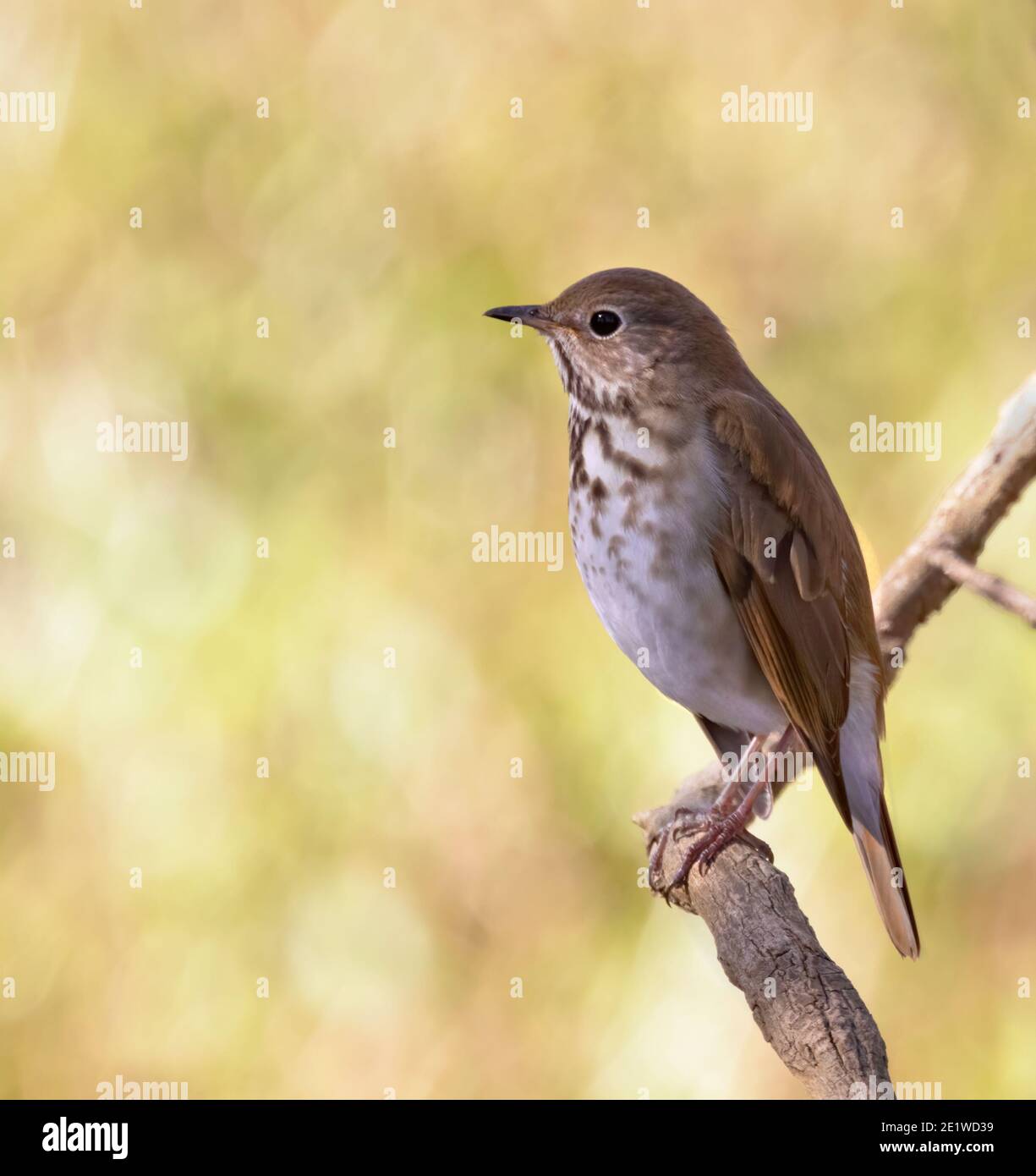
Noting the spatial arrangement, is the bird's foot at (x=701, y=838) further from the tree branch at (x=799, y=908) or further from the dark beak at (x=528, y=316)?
the dark beak at (x=528, y=316)

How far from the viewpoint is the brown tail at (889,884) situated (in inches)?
157

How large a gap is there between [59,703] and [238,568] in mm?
877

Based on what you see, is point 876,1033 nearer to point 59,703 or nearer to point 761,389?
point 761,389

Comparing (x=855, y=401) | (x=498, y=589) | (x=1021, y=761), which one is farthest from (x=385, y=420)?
(x=1021, y=761)

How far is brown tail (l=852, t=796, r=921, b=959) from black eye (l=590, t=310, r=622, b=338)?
4.92 ft

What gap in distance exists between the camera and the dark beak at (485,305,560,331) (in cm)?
412

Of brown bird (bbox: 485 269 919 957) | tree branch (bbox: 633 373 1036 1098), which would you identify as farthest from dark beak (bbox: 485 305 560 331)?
tree branch (bbox: 633 373 1036 1098)

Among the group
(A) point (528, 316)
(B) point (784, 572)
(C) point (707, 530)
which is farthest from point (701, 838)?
(A) point (528, 316)

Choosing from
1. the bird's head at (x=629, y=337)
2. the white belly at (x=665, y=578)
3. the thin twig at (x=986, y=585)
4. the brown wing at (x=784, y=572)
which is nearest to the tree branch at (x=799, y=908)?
the thin twig at (x=986, y=585)

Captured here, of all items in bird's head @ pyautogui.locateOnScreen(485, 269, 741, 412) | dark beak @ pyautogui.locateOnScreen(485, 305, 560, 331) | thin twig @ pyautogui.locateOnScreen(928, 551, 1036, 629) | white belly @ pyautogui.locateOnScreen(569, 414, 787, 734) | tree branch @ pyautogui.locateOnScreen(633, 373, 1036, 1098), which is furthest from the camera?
thin twig @ pyautogui.locateOnScreen(928, 551, 1036, 629)

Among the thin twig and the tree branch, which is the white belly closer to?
the tree branch

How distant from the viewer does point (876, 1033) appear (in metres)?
3.23

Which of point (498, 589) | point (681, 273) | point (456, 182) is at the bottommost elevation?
point (498, 589)

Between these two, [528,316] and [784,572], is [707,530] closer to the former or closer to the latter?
[784,572]
